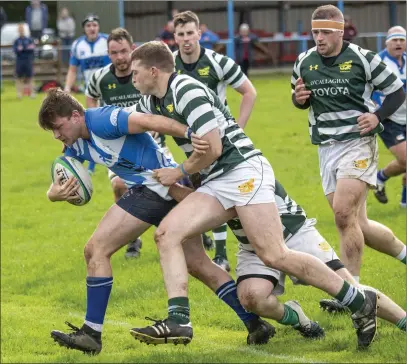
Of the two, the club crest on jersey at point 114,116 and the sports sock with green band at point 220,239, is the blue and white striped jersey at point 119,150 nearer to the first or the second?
the club crest on jersey at point 114,116

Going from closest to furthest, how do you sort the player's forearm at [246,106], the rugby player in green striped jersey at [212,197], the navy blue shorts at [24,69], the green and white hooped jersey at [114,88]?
the rugby player in green striped jersey at [212,197]
the player's forearm at [246,106]
the green and white hooped jersey at [114,88]
the navy blue shorts at [24,69]

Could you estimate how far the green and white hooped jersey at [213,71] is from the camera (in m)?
10.2

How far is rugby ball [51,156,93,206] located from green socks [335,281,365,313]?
2003 millimetres

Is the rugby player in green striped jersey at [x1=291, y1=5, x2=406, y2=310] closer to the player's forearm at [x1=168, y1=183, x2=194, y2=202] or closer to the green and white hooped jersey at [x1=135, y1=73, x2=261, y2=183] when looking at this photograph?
the green and white hooped jersey at [x1=135, y1=73, x2=261, y2=183]

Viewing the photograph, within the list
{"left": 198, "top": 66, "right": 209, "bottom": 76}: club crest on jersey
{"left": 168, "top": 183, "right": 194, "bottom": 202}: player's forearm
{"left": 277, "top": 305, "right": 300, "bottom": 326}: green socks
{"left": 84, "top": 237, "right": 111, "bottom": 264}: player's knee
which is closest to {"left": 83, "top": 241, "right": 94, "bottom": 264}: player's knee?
{"left": 84, "top": 237, "right": 111, "bottom": 264}: player's knee

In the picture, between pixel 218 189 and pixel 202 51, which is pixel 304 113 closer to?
pixel 202 51

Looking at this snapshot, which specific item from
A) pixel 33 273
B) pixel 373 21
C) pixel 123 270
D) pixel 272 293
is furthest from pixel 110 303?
pixel 373 21

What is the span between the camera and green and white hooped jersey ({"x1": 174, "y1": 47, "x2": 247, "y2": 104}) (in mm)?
10172

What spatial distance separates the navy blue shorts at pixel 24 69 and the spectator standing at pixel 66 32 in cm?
373

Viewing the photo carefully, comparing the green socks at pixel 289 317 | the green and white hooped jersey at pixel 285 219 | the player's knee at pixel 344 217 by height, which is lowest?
the green socks at pixel 289 317

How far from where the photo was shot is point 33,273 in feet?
37.7

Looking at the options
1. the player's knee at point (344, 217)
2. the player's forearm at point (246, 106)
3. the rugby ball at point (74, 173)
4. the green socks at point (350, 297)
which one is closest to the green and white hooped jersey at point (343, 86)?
the player's knee at point (344, 217)

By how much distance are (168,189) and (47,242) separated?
19.6ft

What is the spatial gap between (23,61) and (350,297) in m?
22.6
